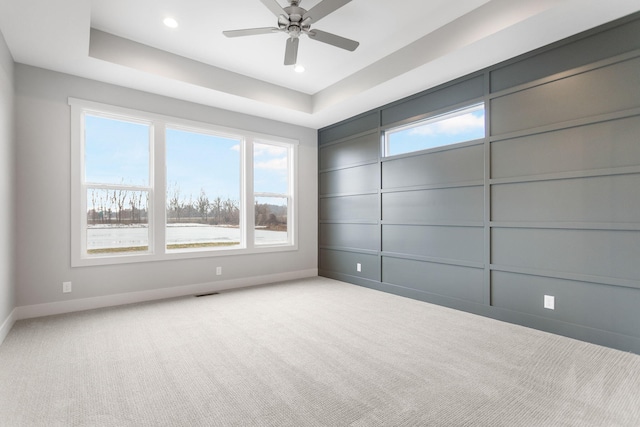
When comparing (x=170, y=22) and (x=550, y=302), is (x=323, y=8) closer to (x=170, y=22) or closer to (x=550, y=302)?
(x=170, y=22)

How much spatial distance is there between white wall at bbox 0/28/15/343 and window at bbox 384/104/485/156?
4194mm

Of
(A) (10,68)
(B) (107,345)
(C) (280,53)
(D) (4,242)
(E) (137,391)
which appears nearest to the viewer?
(E) (137,391)

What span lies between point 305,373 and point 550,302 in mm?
2390

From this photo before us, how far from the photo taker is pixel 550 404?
1.82m

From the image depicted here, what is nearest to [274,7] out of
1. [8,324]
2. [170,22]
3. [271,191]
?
[170,22]

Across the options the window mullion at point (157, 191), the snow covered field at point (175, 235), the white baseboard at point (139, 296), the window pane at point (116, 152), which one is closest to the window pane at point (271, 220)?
the snow covered field at point (175, 235)

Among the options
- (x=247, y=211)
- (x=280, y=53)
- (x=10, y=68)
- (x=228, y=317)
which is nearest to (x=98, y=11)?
(x=10, y=68)

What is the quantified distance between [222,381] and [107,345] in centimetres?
127

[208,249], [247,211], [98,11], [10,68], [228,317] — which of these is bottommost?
[228,317]

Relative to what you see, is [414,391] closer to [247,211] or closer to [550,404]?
[550,404]

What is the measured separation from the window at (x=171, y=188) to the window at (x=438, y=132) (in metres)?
1.84

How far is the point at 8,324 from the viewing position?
2930mm

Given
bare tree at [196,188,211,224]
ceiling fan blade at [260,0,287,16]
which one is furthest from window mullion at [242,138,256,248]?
ceiling fan blade at [260,0,287,16]

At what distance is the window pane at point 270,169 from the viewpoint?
515 centimetres
